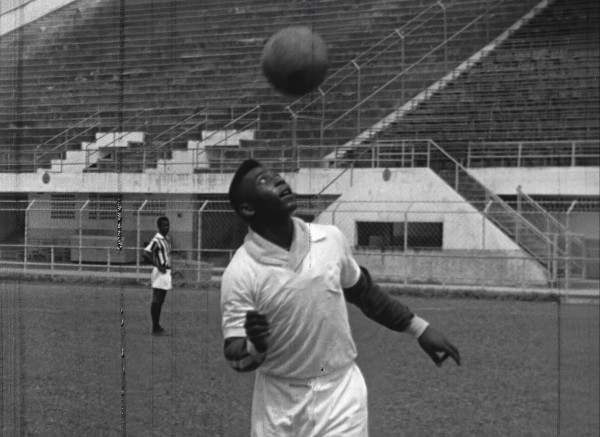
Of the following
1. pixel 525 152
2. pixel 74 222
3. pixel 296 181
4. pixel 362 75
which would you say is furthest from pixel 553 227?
pixel 74 222

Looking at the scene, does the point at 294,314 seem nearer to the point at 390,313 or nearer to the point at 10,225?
the point at 390,313

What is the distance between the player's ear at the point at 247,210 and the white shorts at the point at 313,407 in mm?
416

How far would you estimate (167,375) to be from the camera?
6020 mm

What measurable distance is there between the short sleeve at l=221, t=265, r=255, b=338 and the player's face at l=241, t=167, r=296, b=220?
0.53ft

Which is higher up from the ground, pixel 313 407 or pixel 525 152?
pixel 525 152

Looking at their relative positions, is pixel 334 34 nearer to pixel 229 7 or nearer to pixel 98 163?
pixel 229 7

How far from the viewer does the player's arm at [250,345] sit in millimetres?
2104

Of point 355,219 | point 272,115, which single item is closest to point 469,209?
point 355,219

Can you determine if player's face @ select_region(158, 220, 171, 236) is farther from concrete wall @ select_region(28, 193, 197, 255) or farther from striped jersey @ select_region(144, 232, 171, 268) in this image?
concrete wall @ select_region(28, 193, 197, 255)

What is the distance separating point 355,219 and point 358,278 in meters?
9.12

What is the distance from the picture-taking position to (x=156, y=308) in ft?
25.6

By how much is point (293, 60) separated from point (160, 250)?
5.02 metres

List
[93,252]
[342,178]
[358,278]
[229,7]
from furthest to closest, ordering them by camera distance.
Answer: [342,178] < [229,7] < [93,252] < [358,278]

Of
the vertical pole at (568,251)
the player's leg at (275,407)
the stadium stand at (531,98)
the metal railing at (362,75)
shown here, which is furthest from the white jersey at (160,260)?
the player's leg at (275,407)
